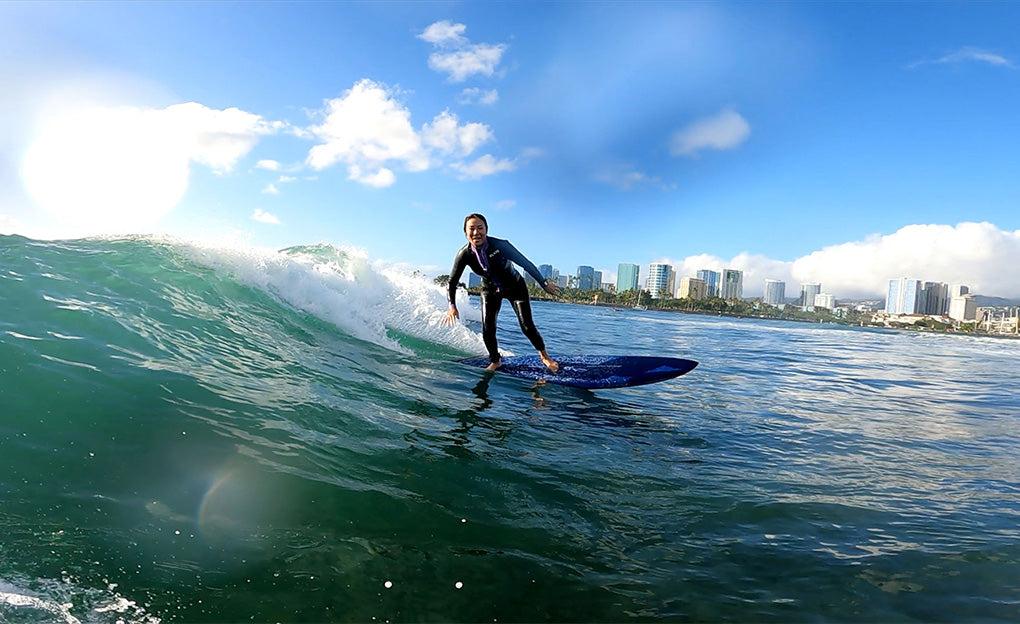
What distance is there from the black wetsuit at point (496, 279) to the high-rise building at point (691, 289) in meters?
157

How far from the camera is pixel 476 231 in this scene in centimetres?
794

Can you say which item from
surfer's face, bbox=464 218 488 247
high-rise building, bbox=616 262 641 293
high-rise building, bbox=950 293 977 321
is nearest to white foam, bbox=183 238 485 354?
surfer's face, bbox=464 218 488 247

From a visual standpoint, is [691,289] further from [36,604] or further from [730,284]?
[36,604]

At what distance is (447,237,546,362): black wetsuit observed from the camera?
Result: 8219 millimetres

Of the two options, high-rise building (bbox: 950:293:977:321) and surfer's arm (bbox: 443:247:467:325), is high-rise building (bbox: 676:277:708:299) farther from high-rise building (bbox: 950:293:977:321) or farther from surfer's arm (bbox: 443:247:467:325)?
surfer's arm (bbox: 443:247:467:325)

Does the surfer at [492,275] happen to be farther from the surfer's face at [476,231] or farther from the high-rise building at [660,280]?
the high-rise building at [660,280]

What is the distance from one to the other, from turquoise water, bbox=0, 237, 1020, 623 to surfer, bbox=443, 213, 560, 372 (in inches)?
53.8

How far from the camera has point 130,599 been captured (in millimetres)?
2361

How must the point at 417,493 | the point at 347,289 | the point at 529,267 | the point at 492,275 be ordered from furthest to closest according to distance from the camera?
1. the point at 347,289
2. the point at 492,275
3. the point at 529,267
4. the point at 417,493

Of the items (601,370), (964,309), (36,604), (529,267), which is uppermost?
(964,309)

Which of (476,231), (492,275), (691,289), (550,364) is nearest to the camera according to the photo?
(476,231)

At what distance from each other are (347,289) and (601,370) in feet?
19.7

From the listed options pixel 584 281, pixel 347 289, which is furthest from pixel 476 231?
pixel 584 281

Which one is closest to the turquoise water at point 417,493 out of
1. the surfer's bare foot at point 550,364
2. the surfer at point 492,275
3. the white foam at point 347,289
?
the surfer's bare foot at point 550,364
